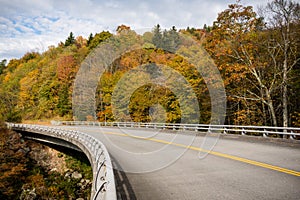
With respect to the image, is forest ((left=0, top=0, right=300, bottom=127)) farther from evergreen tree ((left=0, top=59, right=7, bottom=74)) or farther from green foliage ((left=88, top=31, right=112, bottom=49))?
evergreen tree ((left=0, top=59, right=7, bottom=74))

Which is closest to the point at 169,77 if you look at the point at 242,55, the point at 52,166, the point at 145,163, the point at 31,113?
the point at 242,55

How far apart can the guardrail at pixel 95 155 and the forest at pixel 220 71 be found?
A: 37.1ft

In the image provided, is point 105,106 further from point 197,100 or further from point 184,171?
point 184,171

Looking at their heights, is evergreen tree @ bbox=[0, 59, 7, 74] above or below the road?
above

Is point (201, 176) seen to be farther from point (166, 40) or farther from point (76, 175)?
point (166, 40)

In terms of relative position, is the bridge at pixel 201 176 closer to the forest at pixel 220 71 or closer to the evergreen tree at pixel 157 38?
the forest at pixel 220 71

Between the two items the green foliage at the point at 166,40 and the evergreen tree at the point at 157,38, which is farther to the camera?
the evergreen tree at the point at 157,38

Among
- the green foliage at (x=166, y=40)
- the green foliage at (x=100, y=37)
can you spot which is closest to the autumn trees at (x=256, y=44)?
the green foliage at (x=166, y=40)

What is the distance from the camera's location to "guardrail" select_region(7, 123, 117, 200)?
4.17 meters

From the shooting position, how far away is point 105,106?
44500 mm

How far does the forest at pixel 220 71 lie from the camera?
17.9 m

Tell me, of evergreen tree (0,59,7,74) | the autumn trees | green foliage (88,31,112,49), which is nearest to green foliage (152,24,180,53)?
green foliage (88,31,112,49)

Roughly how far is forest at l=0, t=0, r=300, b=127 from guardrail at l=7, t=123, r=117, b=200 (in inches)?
445

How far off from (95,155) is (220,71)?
617 inches
